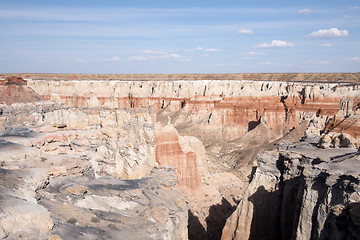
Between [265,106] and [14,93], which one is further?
[265,106]

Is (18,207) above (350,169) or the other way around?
above

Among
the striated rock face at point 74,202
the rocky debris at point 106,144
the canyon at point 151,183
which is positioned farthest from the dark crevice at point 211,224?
the striated rock face at point 74,202

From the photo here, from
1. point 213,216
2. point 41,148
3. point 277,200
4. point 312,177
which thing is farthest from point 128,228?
point 213,216

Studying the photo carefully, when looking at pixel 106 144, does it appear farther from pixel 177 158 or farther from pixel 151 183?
pixel 177 158

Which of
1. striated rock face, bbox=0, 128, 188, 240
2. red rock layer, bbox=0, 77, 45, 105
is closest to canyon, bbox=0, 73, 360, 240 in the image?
striated rock face, bbox=0, 128, 188, 240

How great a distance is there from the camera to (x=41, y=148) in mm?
14961

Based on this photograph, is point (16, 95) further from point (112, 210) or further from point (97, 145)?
point (112, 210)

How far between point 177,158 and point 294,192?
337 inches

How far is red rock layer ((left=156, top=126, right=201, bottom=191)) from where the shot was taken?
82.3 feet

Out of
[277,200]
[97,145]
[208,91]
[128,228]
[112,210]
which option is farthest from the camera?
[208,91]

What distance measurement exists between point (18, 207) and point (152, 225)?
4.37m

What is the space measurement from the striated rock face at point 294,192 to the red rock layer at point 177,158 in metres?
5.12

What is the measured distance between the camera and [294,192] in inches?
810

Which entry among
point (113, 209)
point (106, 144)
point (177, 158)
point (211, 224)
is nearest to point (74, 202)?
point (113, 209)
